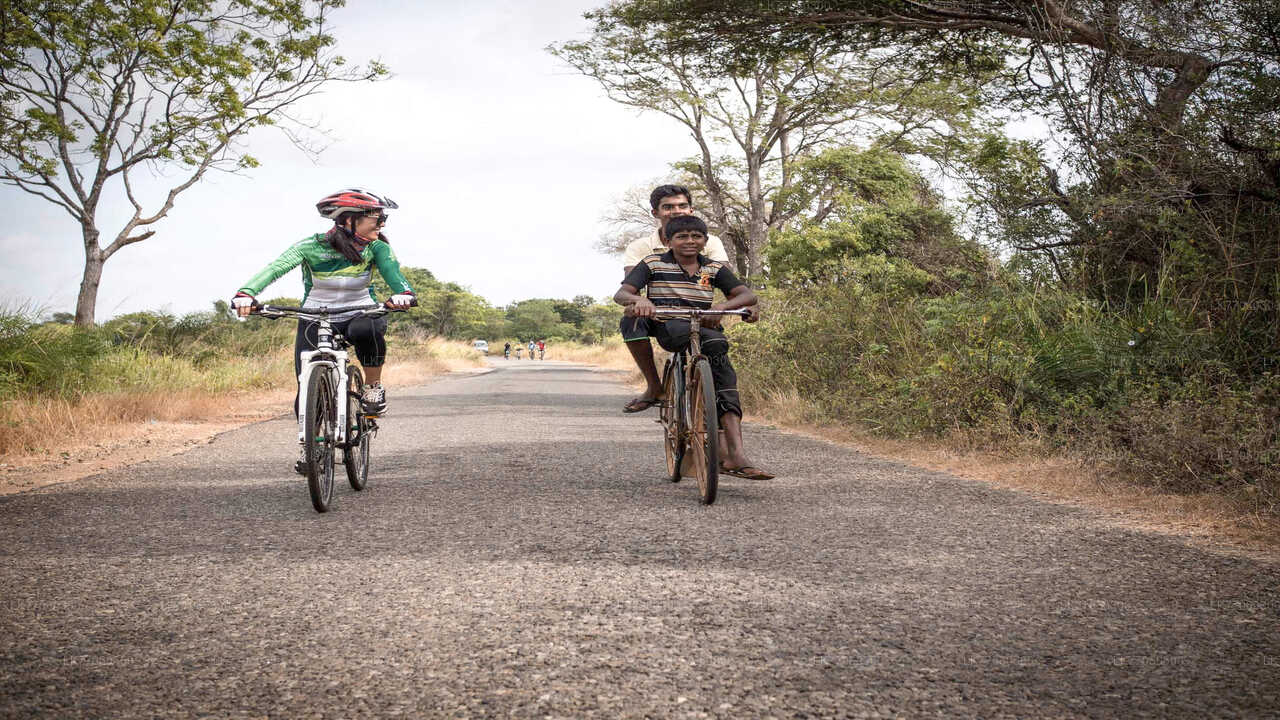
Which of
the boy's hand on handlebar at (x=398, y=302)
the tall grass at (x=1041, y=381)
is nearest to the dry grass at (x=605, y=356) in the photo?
the tall grass at (x=1041, y=381)

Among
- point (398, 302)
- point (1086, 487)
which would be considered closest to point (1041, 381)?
point (1086, 487)

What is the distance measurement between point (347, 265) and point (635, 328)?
2350 mm

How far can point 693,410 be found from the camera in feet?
19.9

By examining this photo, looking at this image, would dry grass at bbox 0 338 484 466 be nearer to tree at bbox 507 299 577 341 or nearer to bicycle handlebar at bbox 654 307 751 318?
bicycle handlebar at bbox 654 307 751 318

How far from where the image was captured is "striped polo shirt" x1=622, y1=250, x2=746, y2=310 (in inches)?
251

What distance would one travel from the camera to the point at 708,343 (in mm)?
6223

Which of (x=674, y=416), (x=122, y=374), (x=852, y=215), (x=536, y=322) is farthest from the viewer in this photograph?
(x=536, y=322)

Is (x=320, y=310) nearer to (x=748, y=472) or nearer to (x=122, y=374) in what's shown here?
(x=748, y=472)

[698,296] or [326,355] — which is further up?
[698,296]

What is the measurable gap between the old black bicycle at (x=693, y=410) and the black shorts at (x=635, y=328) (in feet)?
1.92

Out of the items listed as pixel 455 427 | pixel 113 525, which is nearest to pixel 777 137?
pixel 455 427

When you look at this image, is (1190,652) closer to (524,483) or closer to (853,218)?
(524,483)

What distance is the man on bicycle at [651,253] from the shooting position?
7.26m

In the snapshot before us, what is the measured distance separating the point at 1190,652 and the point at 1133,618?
38 cm
